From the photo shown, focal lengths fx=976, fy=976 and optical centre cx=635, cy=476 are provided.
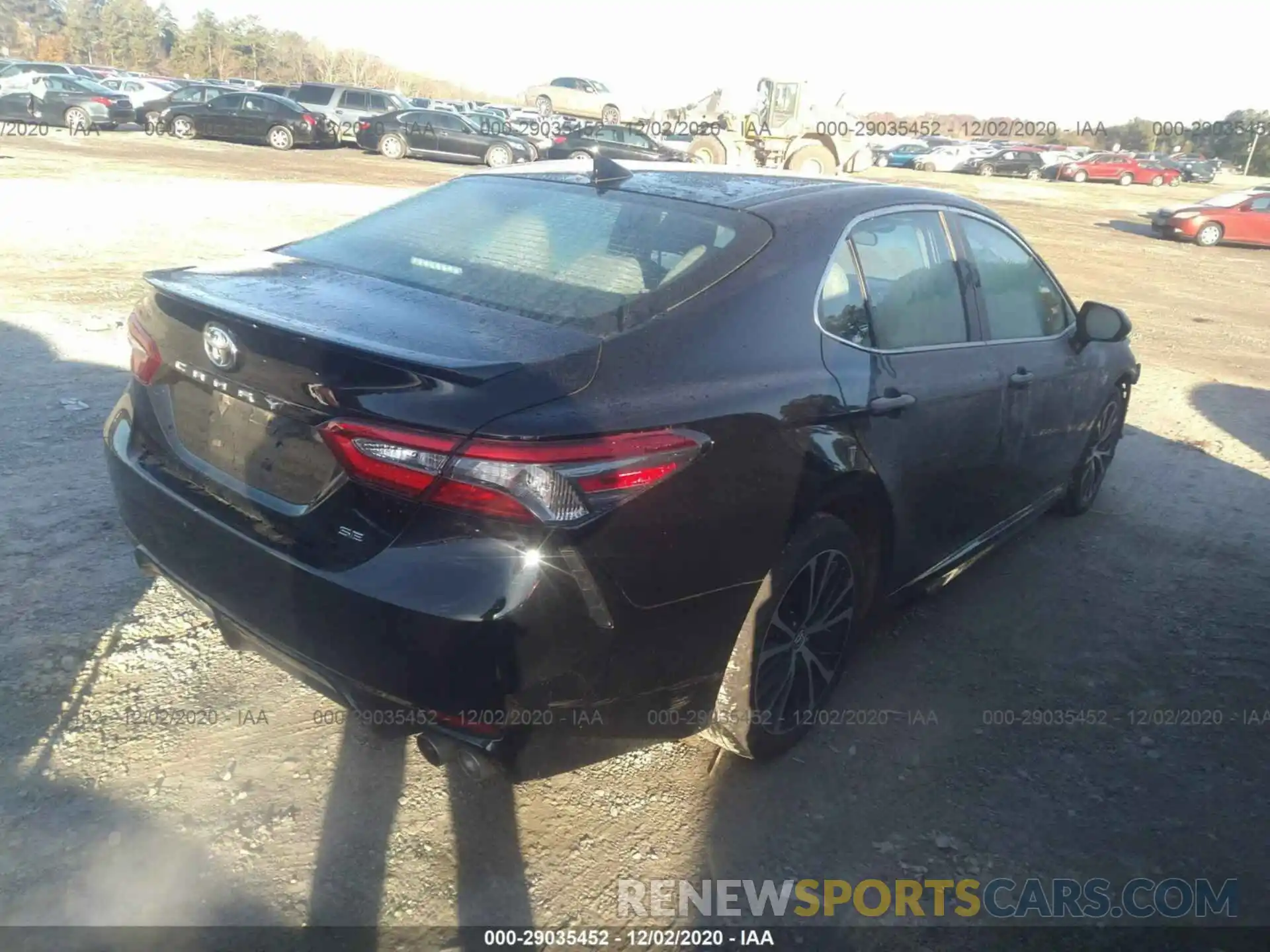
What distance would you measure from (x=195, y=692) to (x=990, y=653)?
2905 millimetres

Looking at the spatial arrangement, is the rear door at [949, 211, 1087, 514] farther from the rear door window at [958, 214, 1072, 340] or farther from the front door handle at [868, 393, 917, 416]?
the front door handle at [868, 393, 917, 416]

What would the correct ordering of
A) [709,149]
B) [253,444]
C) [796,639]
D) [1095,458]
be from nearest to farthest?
[253,444]
[796,639]
[1095,458]
[709,149]

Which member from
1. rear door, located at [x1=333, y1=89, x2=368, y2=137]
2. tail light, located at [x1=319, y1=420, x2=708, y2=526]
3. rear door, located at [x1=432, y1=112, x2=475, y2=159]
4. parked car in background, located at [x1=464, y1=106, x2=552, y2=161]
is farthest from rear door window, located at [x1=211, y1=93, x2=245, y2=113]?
tail light, located at [x1=319, y1=420, x2=708, y2=526]

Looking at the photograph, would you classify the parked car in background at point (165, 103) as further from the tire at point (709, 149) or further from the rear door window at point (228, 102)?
the tire at point (709, 149)

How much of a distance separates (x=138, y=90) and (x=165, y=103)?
11.5 feet

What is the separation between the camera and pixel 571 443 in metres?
2.11

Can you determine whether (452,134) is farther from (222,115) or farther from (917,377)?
(917,377)

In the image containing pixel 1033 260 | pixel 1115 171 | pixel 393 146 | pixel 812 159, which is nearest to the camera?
pixel 1033 260

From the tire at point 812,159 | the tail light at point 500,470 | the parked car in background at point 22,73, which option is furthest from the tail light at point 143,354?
the parked car in background at point 22,73

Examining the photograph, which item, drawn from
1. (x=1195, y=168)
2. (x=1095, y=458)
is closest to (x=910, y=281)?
→ (x=1095, y=458)

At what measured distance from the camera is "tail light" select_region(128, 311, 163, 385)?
2730 millimetres

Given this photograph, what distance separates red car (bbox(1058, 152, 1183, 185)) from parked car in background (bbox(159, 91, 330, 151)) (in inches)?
1293

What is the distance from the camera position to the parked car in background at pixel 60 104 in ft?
84.5

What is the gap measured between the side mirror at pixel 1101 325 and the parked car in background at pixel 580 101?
3326cm
